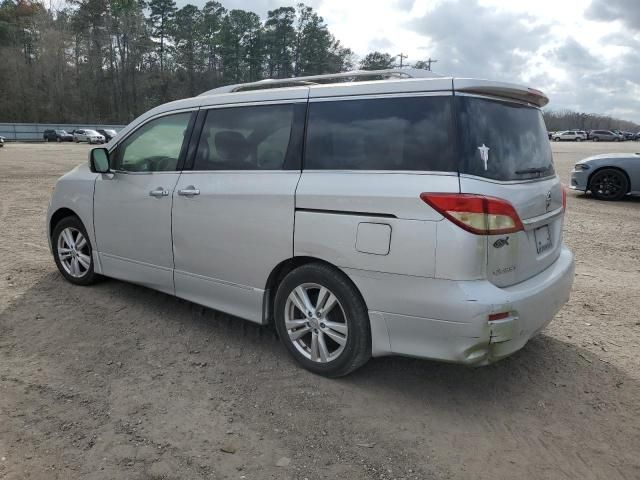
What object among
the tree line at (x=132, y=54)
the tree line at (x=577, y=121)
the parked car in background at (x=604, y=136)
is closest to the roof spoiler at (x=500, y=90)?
the tree line at (x=132, y=54)

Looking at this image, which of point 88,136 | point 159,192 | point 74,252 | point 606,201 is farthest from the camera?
point 88,136

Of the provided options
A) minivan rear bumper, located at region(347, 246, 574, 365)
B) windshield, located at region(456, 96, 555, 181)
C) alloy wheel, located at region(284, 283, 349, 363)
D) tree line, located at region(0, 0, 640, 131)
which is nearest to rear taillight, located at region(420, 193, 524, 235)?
windshield, located at region(456, 96, 555, 181)

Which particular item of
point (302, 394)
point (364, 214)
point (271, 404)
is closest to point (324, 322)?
point (302, 394)

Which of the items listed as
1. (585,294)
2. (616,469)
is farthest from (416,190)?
(585,294)

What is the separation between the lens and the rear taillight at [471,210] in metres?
2.80

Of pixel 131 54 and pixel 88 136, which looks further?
pixel 131 54

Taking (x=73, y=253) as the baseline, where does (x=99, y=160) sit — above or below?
above

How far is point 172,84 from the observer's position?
83125 mm

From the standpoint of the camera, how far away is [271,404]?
3.22 metres

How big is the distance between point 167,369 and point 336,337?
4.01 feet

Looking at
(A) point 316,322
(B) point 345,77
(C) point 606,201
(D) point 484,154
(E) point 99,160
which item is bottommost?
(A) point 316,322

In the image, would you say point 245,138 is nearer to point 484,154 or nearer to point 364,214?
point 364,214

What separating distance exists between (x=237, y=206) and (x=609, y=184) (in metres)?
10.9

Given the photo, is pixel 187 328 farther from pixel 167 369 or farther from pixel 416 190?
pixel 416 190
